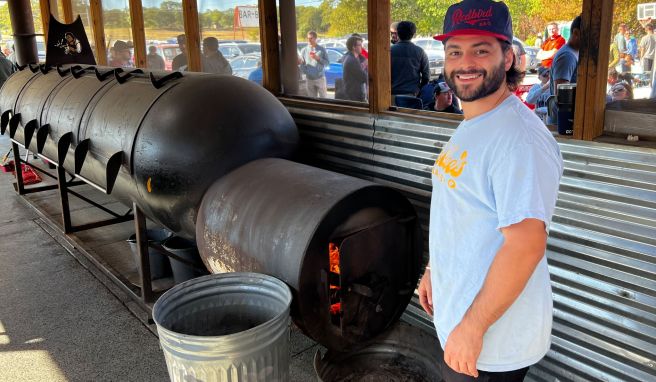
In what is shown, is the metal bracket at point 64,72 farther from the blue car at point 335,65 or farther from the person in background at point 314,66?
the blue car at point 335,65

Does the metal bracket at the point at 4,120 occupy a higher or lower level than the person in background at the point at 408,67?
lower

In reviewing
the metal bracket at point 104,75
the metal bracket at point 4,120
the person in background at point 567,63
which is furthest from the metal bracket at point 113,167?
the metal bracket at point 4,120

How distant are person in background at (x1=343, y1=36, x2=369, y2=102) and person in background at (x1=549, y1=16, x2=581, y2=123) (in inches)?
50.5

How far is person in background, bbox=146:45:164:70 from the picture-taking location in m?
6.45

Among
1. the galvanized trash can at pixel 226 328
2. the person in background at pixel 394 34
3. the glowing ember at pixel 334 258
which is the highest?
the person in background at pixel 394 34

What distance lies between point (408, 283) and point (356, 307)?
0.32 meters

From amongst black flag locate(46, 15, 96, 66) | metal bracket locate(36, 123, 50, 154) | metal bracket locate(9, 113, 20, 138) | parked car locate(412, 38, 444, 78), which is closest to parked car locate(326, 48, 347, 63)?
parked car locate(412, 38, 444, 78)

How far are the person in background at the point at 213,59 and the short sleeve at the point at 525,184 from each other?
14.4 ft

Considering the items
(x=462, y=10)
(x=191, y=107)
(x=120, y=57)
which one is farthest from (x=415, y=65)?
(x=120, y=57)

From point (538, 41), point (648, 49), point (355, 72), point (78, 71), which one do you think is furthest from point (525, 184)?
point (78, 71)

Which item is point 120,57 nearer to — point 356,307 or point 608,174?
point 356,307

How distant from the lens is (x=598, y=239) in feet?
7.86

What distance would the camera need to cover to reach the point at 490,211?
147 cm

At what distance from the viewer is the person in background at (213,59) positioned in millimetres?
5414
